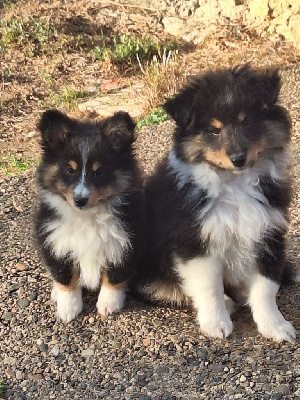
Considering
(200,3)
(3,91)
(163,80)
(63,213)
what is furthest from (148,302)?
(200,3)

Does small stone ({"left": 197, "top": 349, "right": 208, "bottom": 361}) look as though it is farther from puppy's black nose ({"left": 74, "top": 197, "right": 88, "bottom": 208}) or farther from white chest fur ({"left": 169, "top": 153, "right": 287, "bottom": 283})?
puppy's black nose ({"left": 74, "top": 197, "right": 88, "bottom": 208})

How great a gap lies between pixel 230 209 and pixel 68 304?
54.8 inches

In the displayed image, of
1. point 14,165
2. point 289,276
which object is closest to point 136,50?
point 14,165

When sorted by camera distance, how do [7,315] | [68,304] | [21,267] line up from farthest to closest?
[21,267] → [7,315] → [68,304]

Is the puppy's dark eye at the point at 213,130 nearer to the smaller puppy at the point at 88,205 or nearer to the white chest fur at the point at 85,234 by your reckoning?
the smaller puppy at the point at 88,205

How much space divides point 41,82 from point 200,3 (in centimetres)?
327

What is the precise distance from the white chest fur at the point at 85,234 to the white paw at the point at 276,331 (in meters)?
1.07

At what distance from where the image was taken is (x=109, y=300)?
4672 mm

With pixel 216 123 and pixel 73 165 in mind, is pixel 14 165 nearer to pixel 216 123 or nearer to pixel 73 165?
pixel 73 165

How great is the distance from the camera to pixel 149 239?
15.1 ft

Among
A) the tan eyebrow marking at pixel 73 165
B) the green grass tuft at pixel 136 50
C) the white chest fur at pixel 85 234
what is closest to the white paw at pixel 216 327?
the white chest fur at pixel 85 234

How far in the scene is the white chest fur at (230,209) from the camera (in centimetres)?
406

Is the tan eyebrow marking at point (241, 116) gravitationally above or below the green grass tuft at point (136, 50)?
above

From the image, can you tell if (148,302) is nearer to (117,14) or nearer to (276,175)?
(276,175)
